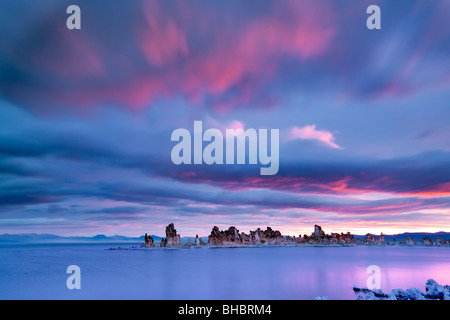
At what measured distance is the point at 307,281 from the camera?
3422 cm

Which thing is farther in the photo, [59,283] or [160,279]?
[160,279]
